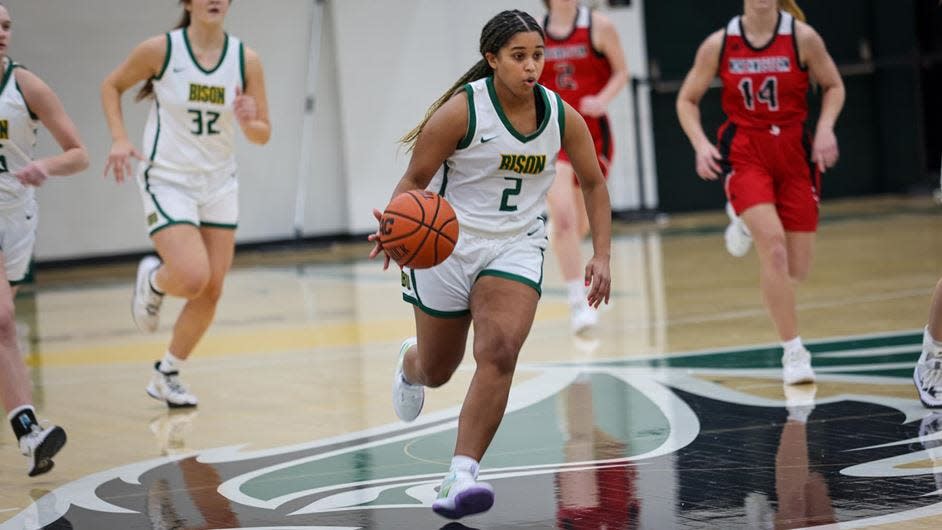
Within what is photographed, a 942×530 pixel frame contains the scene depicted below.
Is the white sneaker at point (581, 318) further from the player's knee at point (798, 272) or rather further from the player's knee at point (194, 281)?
the player's knee at point (194, 281)

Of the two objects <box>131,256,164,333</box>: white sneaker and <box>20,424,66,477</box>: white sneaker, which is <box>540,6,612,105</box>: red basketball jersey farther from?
<box>20,424,66,477</box>: white sneaker

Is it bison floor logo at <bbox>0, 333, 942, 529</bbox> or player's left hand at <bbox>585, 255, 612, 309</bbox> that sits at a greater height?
player's left hand at <bbox>585, 255, 612, 309</bbox>

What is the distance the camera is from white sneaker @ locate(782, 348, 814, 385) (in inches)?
243

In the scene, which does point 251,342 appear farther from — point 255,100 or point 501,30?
point 501,30

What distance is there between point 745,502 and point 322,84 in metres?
14.1

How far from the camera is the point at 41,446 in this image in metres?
5.06

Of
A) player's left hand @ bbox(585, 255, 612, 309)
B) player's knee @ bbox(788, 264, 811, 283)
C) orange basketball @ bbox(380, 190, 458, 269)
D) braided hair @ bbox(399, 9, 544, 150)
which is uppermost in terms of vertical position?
braided hair @ bbox(399, 9, 544, 150)

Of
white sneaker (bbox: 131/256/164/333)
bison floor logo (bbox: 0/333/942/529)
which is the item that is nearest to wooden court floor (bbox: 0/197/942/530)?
bison floor logo (bbox: 0/333/942/529)

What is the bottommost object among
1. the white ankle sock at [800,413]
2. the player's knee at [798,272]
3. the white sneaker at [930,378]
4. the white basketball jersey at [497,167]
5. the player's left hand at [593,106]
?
the white ankle sock at [800,413]

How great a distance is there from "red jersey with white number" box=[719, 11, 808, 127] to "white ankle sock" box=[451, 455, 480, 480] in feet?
9.72

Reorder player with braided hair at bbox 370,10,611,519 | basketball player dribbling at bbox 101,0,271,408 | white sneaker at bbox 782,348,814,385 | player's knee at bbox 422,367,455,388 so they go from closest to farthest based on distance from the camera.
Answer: player with braided hair at bbox 370,10,611,519, player's knee at bbox 422,367,455,388, white sneaker at bbox 782,348,814,385, basketball player dribbling at bbox 101,0,271,408

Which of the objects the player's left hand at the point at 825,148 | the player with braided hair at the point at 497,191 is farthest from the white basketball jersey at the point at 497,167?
the player's left hand at the point at 825,148

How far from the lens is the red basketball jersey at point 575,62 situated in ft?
29.7

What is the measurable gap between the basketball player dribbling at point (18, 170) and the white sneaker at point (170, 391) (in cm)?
124
